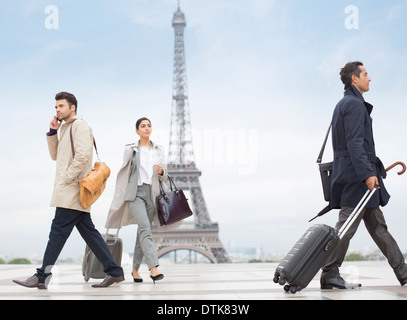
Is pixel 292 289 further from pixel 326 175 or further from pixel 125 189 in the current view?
pixel 125 189

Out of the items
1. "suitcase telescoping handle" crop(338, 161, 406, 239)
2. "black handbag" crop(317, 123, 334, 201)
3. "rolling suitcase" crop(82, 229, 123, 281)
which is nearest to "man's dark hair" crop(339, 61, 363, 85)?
"black handbag" crop(317, 123, 334, 201)

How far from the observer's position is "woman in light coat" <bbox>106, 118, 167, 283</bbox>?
637cm

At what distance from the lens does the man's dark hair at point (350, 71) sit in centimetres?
555

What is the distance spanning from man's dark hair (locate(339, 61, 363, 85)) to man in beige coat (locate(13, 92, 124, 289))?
2.46 m

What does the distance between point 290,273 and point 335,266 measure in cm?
78

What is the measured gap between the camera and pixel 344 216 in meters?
5.26

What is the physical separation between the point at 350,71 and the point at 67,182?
111 inches

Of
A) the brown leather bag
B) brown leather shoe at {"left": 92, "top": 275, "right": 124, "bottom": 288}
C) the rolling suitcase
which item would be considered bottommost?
brown leather shoe at {"left": 92, "top": 275, "right": 124, "bottom": 288}

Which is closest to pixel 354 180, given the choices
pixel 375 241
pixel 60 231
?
pixel 375 241

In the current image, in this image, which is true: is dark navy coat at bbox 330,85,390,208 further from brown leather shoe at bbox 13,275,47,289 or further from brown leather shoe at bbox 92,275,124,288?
brown leather shoe at bbox 13,275,47,289

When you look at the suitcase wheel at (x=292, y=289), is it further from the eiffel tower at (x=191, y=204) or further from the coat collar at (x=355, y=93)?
the eiffel tower at (x=191, y=204)
